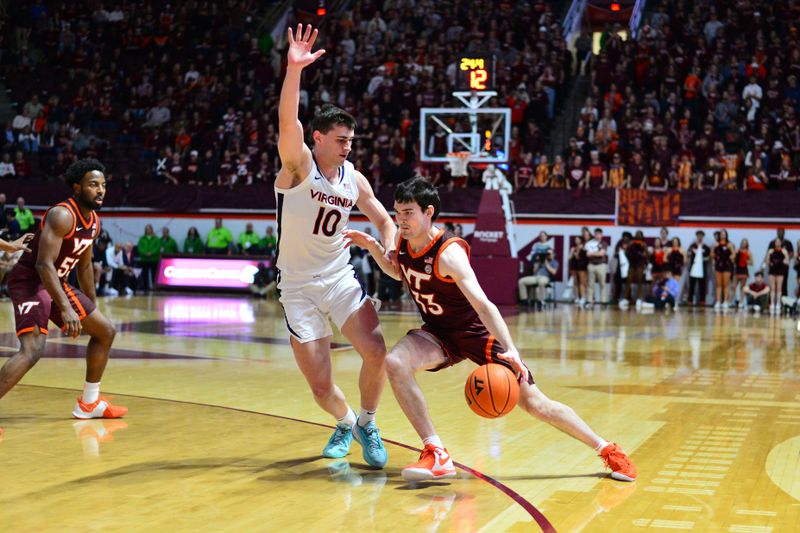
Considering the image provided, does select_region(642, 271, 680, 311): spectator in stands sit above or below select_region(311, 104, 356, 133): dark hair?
below

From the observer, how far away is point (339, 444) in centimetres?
624

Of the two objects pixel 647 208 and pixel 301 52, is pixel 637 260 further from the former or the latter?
pixel 301 52

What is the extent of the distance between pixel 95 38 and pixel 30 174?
6111 mm

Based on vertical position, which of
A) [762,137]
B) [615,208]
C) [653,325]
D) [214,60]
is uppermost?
[214,60]

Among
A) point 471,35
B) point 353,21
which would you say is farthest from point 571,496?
point 353,21

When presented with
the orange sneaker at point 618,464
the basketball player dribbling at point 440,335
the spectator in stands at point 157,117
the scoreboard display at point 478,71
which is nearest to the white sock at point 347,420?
the basketball player dribbling at point 440,335

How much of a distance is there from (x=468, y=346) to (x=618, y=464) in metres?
1.06

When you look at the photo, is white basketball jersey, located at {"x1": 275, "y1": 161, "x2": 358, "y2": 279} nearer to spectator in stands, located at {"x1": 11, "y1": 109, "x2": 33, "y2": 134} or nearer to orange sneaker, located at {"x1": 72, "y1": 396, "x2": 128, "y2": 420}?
orange sneaker, located at {"x1": 72, "y1": 396, "x2": 128, "y2": 420}

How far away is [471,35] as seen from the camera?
26.7 meters

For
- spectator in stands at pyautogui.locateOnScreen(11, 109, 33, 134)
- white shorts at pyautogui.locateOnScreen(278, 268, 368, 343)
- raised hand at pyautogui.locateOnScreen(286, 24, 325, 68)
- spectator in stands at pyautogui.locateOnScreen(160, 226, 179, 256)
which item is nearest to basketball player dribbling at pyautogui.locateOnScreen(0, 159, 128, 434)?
white shorts at pyautogui.locateOnScreen(278, 268, 368, 343)

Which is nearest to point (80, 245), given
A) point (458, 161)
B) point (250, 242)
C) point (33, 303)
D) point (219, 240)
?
point (33, 303)

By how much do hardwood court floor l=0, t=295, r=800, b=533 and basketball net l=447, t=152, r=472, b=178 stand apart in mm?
9278

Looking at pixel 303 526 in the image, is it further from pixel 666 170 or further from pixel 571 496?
pixel 666 170

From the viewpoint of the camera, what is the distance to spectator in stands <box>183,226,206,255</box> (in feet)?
81.1
